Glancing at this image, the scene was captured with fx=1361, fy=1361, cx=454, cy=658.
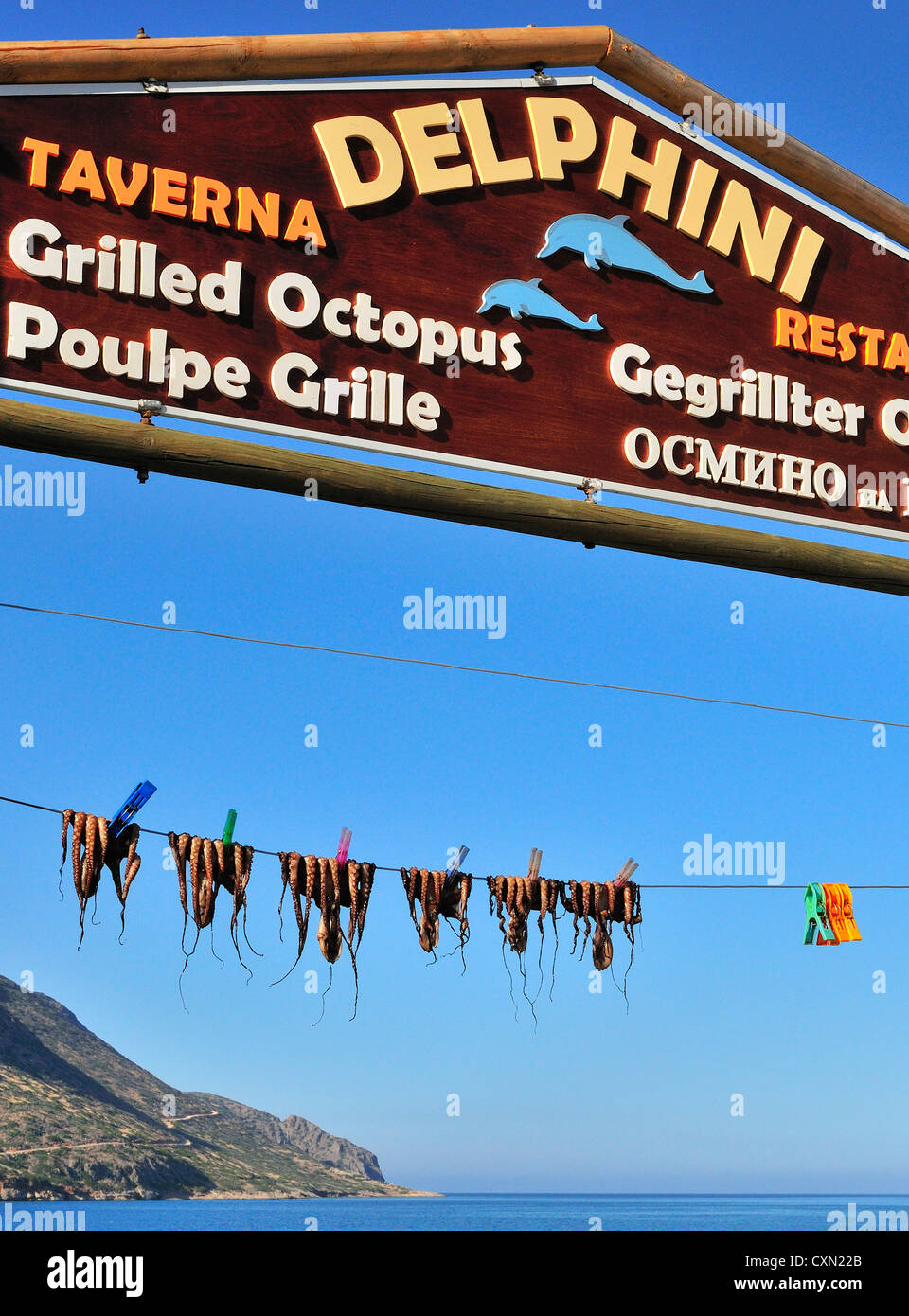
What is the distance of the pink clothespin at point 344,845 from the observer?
834 centimetres

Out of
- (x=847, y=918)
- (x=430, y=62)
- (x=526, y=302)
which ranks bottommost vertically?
(x=847, y=918)

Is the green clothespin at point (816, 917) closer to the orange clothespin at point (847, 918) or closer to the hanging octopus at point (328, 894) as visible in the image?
the orange clothespin at point (847, 918)

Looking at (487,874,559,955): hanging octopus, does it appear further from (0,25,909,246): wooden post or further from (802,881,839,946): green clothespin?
(0,25,909,246): wooden post

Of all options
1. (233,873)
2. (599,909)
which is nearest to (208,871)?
(233,873)

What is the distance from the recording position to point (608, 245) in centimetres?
714

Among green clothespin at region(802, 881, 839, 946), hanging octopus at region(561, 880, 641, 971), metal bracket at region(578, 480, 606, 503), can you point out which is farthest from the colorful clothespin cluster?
metal bracket at region(578, 480, 606, 503)

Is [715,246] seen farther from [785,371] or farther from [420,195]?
[420,195]

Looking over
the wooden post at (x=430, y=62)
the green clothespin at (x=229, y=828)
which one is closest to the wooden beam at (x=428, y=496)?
the wooden post at (x=430, y=62)

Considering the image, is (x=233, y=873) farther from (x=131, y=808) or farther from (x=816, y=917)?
(x=816, y=917)

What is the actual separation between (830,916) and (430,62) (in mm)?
7197

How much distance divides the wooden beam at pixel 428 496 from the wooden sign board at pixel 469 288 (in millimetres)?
400

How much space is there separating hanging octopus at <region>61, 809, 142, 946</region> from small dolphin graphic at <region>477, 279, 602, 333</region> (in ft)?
11.3

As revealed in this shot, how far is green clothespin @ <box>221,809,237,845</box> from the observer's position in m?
7.98
